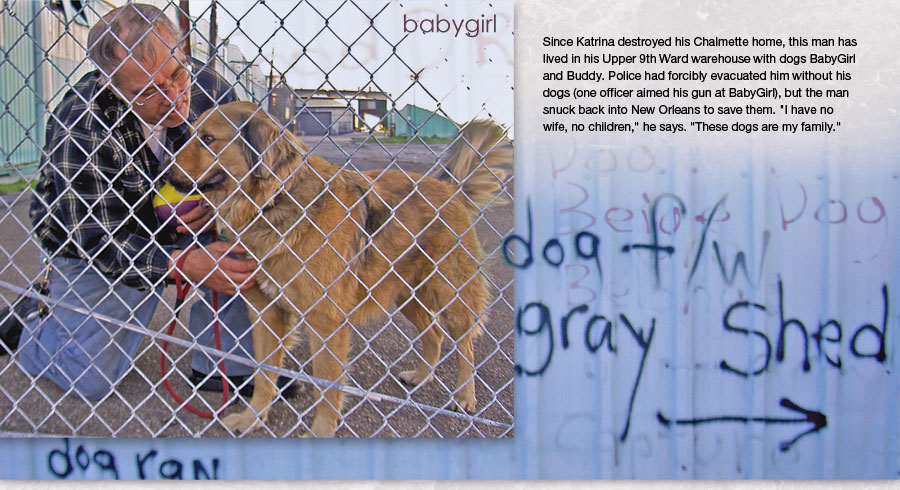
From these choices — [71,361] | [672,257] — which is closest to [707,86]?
[672,257]

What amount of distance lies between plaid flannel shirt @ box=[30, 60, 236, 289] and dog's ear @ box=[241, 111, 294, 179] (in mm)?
179

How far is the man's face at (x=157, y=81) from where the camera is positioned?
96.2 inches

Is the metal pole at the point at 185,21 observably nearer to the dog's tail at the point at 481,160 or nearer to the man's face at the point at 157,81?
the man's face at the point at 157,81

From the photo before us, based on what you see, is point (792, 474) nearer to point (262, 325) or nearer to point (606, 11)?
point (606, 11)

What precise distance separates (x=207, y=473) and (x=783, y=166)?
8.23 ft

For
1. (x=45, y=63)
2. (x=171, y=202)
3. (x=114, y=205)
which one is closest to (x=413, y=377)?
(x=171, y=202)

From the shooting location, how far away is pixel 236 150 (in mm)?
2541

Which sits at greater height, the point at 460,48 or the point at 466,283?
the point at 460,48

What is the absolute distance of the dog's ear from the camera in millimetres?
2496

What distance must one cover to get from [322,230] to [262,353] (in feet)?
2.20

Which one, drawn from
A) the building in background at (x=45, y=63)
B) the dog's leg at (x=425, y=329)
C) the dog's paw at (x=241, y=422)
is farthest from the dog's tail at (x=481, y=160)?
the dog's paw at (x=241, y=422)

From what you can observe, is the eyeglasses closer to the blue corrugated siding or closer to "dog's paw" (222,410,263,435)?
the blue corrugated siding

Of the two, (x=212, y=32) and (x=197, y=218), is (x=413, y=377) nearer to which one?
(x=197, y=218)

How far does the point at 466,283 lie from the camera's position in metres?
2.87
